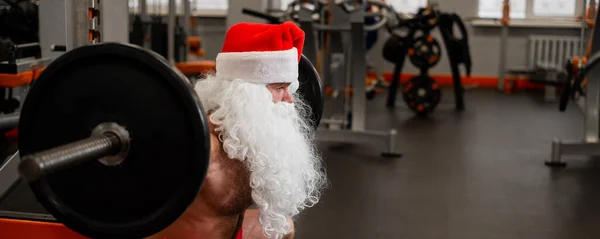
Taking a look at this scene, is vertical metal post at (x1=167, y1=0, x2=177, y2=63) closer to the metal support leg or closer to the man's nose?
the metal support leg

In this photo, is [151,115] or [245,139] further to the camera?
[245,139]

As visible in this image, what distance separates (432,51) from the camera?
637 cm

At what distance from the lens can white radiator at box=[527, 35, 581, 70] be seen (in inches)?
344

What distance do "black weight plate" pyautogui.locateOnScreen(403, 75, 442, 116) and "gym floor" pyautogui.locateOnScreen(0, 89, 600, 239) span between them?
41 cm

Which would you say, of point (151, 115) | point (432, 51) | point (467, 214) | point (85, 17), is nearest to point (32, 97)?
point (151, 115)

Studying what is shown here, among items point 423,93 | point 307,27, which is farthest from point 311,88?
point 423,93

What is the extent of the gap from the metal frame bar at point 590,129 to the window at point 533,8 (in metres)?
4.89

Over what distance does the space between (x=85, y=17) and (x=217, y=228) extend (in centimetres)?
83

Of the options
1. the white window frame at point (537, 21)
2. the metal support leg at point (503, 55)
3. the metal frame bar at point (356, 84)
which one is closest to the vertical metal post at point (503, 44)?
the metal support leg at point (503, 55)

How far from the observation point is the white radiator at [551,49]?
873 cm

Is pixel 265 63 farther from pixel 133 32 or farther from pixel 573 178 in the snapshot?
pixel 133 32

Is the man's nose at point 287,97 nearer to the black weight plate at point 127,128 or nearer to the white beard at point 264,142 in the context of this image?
the white beard at point 264,142

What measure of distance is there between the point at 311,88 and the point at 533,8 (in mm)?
7916

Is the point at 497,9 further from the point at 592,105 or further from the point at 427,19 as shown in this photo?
the point at 592,105
